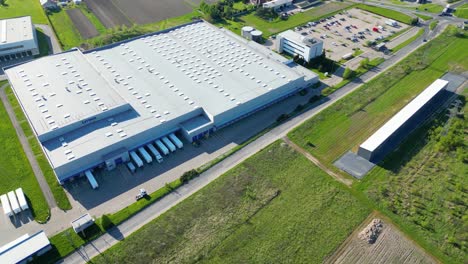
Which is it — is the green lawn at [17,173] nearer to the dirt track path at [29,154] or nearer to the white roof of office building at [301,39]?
the dirt track path at [29,154]

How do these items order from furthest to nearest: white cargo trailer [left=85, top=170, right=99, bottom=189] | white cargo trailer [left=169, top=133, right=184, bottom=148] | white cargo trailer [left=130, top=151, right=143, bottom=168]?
white cargo trailer [left=169, top=133, right=184, bottom=148] < white cargo trailer [left=130, top=151, right=143, bottom=168] < white cargo trailer [left=85, top=170, right=99, bottom=189]

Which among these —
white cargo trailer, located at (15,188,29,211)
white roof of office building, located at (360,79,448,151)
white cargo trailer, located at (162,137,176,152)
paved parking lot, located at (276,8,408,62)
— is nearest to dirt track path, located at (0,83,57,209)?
white cargo trailer, located at (15,188,29,211)

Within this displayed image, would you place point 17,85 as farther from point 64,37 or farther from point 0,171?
point 64,37

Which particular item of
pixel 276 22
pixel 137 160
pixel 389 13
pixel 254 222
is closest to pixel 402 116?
pixel 254 222

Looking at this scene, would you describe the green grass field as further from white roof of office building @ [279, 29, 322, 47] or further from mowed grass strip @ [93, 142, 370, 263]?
mowed grass strip @ [93, 142, 370, 263]

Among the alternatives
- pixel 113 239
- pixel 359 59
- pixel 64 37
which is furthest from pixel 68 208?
pixel 359 59

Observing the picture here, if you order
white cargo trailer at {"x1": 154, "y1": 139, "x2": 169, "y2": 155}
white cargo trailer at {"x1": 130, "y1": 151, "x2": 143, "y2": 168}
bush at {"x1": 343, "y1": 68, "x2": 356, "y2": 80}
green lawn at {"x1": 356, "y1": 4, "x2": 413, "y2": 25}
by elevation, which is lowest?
white cargo trailer at {"x1": 130, "y1": 151, "x2": 143, "y2": 168}

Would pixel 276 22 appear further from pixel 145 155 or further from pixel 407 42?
pixel 145 155
